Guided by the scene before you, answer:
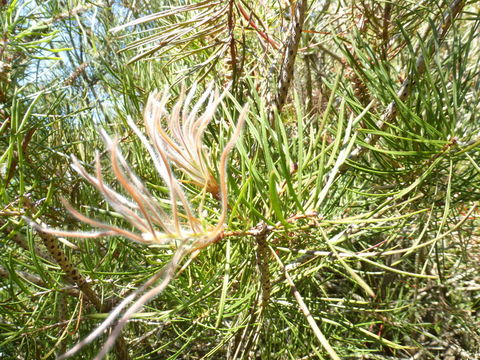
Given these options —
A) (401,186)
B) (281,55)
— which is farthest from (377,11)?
(401,186)

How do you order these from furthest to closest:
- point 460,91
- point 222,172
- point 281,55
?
point 281,55
point 460,91
point 222,172

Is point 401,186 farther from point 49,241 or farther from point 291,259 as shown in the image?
point 49,241

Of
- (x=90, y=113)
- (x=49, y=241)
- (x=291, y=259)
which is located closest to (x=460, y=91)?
(x=291, y=259)

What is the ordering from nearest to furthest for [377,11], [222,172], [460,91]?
[222,172], [460,91], [377,11]

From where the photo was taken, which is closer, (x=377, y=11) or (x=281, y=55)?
(x=281, y=55)

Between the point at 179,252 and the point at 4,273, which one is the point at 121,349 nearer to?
the point at 4,273

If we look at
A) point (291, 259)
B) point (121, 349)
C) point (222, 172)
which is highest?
point (222, 172)

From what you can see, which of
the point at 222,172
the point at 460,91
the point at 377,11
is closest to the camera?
the point at 222,172

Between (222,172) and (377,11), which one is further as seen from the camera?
(377,11)

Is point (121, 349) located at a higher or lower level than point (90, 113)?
lower
